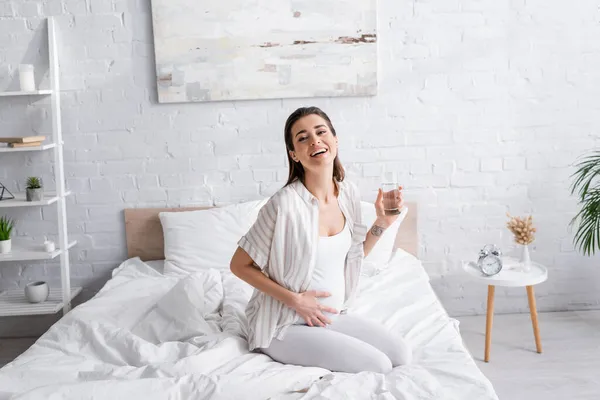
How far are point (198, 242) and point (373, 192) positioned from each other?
3.12 ft

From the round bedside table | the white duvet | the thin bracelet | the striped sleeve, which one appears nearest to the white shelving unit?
the white duvet

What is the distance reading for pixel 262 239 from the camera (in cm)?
199

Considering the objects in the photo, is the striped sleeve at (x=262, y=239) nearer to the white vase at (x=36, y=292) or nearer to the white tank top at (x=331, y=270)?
the white tank top at (x=331, y=270)

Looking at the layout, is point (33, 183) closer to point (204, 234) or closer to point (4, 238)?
point (4, 238)

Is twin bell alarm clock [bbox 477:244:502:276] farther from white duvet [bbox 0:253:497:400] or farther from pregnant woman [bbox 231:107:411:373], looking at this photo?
pregnant woman [bbox 231:107:411:373]

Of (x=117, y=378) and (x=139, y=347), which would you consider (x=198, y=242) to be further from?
(x=117, y=378)

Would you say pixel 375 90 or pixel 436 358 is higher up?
pixel 375 90

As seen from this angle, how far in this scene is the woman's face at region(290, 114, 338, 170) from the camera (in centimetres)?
201

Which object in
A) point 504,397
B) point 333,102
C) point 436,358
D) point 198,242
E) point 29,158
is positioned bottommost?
point 504,397

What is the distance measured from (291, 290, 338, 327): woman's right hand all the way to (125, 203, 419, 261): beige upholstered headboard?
1385 millimetres

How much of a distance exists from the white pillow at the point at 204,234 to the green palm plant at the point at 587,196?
159 cm

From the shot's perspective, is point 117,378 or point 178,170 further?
point 178,170

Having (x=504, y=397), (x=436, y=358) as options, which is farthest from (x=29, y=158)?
(x=504, y=397)

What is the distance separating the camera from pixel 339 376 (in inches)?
71.2
